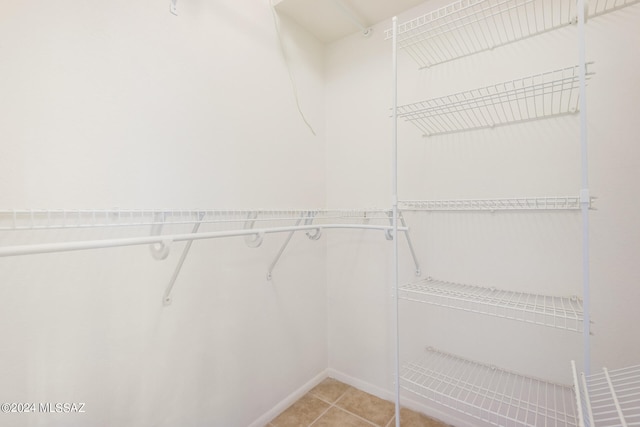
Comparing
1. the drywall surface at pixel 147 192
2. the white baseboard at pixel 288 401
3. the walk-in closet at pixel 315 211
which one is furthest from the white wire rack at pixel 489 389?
the drywall surface at pixel 147 192

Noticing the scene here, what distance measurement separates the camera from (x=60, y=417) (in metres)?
0.91

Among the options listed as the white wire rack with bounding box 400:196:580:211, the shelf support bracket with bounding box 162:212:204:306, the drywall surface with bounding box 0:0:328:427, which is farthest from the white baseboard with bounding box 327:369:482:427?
the shelf support bracket with bounding box 162:212:204:306

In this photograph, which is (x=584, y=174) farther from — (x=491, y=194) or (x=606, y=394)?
(x=606, y=394)

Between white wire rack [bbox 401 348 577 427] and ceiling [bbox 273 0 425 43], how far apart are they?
1967 millimetres

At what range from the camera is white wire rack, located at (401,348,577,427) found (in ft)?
4.09

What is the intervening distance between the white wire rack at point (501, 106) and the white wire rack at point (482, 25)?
0.73 feet

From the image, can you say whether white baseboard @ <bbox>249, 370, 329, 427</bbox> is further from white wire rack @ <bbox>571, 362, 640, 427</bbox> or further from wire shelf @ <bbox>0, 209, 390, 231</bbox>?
white wire rack @ <bbox>571, 362, 640, 427</bbox>

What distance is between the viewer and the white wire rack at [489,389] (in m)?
1.25

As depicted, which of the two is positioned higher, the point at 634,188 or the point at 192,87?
the point at 192,87

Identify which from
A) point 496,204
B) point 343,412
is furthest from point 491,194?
point 343,412

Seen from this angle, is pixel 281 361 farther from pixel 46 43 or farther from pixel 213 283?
pixel 46 43

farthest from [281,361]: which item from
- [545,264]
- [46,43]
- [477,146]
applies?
[46,43]

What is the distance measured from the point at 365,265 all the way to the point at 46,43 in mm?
1743

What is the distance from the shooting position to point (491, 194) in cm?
142
